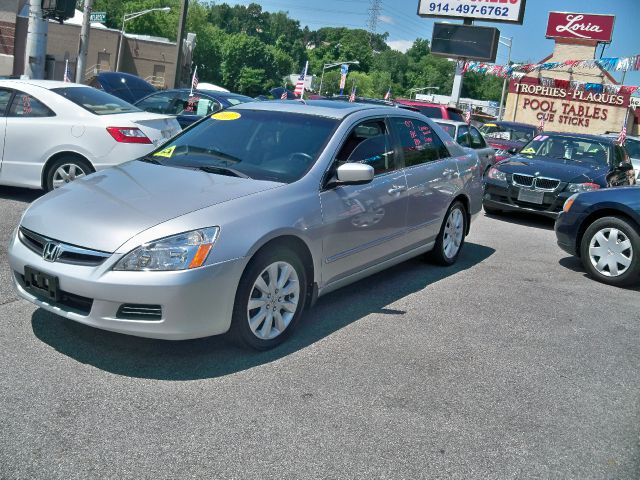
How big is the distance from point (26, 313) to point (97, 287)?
4.14 feet

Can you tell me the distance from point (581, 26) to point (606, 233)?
5218cm

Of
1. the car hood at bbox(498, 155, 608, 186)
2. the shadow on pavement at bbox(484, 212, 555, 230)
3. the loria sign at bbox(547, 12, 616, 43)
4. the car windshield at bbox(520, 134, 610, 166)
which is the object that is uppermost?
the loria sign at bbox(547, 12, 616, 43)

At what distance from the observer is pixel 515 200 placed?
10.9 metres

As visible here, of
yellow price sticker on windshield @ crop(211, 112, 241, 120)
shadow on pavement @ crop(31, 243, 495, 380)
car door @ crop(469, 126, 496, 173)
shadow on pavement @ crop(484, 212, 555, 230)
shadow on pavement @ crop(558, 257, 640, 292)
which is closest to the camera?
shadow on pavement @ crop(31, 243, 495, 380)

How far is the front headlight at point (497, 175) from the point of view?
36.1 feet

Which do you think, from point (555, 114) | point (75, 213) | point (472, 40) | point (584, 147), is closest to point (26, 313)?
point (75, 213)

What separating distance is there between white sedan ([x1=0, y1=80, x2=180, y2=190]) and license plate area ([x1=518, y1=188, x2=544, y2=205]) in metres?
5.67

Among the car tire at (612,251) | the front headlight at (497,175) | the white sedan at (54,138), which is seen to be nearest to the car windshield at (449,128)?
the front headlight at (497,175)

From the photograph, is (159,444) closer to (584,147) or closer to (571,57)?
(584,147)

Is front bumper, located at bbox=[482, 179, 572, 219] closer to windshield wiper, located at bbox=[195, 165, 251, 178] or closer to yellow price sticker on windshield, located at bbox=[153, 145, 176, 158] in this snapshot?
yellow price sticker on windshield, located at bbox=[153, 145, 176, 158]

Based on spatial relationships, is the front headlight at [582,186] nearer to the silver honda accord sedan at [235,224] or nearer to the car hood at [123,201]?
the silver honda accord sedan at [235,224]

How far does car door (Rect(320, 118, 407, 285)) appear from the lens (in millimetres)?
5102

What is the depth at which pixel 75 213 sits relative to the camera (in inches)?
171

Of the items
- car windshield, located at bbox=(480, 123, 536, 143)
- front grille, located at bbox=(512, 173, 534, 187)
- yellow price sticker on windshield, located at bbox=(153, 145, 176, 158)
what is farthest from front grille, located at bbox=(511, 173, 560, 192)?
car windshield, located at bbox=(480, 123, 536, 143)
